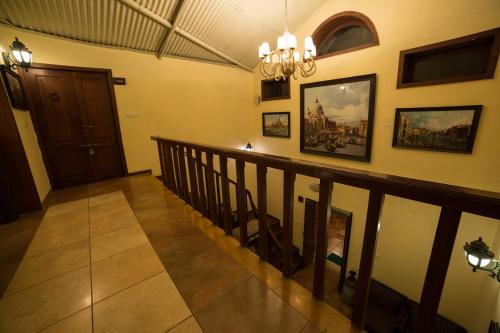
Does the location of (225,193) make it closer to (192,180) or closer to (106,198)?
(192,180)

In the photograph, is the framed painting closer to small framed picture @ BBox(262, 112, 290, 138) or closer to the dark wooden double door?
small framed picture @ BBox(262, 112, 290, 138)

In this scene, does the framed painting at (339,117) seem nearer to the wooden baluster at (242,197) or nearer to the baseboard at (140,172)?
the wooden baluster at (242,197)

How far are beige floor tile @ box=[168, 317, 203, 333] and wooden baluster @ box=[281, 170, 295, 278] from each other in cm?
61

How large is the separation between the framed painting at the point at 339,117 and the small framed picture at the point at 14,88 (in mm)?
4896

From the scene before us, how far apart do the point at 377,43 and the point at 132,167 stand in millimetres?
5366

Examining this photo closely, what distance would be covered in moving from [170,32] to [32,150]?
9.95 ft

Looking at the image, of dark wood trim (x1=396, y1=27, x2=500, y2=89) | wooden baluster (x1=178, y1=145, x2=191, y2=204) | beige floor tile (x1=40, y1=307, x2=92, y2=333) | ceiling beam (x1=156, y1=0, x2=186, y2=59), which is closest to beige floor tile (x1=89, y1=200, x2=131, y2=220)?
wooden baluster (x1=178, y1=145, x2=191, y2=204)

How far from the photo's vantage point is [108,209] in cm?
255

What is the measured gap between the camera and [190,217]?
225 centimetres

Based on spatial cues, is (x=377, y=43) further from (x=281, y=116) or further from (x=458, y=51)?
(x=281, y=116)

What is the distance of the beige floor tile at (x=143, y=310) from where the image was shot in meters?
1.09

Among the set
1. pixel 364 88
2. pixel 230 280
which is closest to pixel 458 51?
pixel 364 88

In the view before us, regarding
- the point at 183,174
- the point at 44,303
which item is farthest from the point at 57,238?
the point at 183,174

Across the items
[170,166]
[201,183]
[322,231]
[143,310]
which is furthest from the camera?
[170,166]
